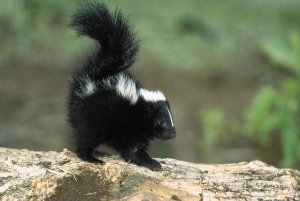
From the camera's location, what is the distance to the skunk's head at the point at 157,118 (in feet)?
16.4

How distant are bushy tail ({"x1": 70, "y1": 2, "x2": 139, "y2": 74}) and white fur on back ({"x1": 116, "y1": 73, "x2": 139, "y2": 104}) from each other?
0.40 ft

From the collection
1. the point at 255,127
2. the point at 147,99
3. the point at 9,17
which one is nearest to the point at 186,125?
Answer: the point at 255,127

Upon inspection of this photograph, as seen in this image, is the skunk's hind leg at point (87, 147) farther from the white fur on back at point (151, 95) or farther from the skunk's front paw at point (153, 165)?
the white fur on back at point (151, 95)

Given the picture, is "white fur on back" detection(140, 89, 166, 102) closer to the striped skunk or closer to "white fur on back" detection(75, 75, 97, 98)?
the striped skunk

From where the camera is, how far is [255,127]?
330 inches

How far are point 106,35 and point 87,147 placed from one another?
844 mm

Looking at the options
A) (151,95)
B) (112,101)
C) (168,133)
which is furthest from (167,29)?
(112,101)

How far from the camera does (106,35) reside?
500cm

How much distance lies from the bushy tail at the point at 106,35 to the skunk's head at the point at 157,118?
0.31 metres

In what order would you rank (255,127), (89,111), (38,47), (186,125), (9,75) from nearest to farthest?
(89,111)
(255,127)
(186,125)
(9,75)
(38,47)

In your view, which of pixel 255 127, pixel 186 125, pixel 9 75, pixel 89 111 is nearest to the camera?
pixel 89 111

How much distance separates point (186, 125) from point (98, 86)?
4.73 m

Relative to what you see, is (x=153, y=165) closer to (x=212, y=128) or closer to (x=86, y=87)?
(x=86, y=87)

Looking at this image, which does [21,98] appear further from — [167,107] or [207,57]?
[167,107]
